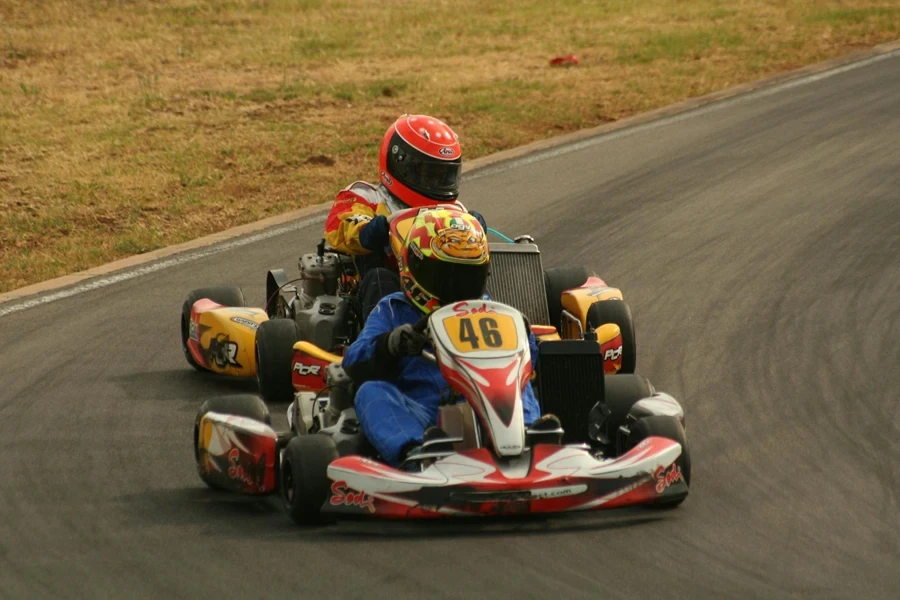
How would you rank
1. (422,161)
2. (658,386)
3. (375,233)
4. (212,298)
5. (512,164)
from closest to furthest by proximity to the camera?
(375,233) → (658,386) → (422,161) → (212,298) → (512,164)

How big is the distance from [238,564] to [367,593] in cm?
54

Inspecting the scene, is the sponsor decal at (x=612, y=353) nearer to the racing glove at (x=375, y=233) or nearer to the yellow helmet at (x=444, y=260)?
the racing glove at (x=375, y=233)

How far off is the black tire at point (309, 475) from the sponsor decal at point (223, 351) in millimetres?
2563

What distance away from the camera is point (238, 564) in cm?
506

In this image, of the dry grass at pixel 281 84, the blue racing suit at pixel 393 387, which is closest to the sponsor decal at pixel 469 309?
the blue racing suit at pixel 393 387

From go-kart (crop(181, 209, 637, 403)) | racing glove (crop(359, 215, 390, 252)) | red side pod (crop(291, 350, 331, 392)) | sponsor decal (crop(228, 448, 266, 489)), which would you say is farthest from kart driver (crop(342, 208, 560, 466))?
racing glove (crop(359, 215, 390, 252))

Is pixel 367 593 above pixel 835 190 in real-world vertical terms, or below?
above

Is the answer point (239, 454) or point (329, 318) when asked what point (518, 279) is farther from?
point (239, 454)

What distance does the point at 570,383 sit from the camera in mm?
5867

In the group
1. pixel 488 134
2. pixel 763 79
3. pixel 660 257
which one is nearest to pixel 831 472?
pixel 660 257

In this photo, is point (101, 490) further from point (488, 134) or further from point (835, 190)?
point (488, 134)

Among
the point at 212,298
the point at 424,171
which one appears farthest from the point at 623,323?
the point at 212,298

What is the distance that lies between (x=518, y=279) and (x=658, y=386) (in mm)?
856

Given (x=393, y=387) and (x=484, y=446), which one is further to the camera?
(x=393, y=387)
